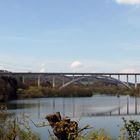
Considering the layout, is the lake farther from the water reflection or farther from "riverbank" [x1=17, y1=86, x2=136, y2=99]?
"riverbank" [x1=17, y1=86, x2=136, y2=99]

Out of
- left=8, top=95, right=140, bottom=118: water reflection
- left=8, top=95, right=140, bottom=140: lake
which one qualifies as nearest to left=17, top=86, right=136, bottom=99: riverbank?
left=8, top=95, right=140, bottom=118: water reflection

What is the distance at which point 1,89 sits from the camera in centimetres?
6650

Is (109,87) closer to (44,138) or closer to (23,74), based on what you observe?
(23,74)

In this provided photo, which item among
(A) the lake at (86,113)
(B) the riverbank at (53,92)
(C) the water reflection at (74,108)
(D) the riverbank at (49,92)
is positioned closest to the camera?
(A) the lake at (86,113)

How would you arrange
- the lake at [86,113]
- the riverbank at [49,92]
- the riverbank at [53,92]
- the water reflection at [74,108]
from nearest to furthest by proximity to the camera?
the lake at [86,113] → the water reflection at [74,108] → the riverbank at [49,92] → the riverbank at [53,92]

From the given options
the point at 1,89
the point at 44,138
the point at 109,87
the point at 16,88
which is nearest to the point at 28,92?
the point at 16,88

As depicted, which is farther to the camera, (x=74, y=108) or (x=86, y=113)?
(x=74, y=108)

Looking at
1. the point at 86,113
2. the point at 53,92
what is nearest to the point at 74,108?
the point at 86,113

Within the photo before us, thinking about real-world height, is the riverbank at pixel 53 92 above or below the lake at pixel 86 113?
above

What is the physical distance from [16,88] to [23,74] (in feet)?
10.2

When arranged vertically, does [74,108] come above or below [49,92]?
below

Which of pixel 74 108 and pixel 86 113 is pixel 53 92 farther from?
pixel 86 113

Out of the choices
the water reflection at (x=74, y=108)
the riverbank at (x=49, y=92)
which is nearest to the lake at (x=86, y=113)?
the water reflection at (x=74, y=108)

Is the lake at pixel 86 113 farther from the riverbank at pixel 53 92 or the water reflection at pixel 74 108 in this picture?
the riverbank at pixel 53 92
